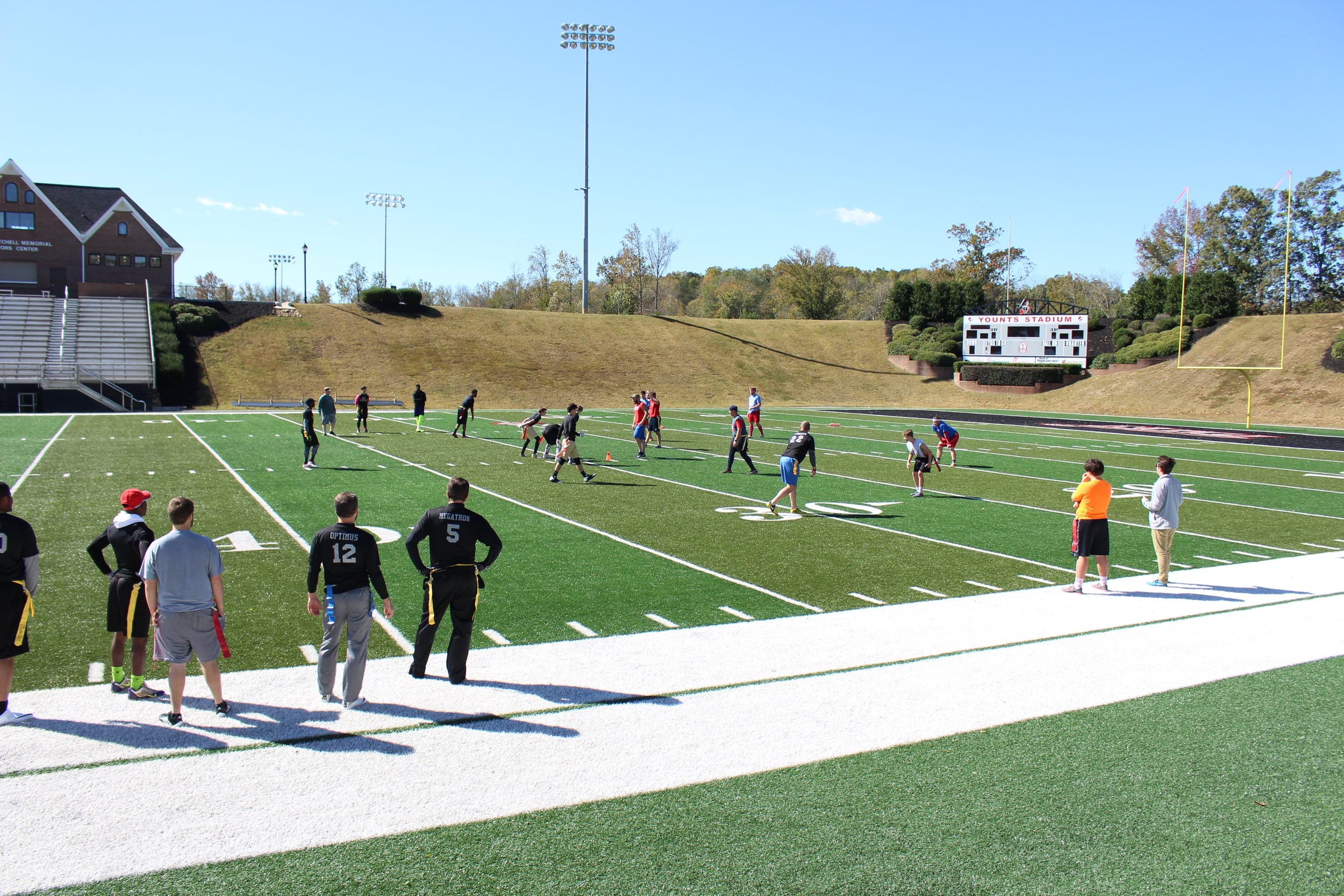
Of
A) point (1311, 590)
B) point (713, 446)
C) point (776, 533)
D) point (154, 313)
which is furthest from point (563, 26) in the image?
point (1311, 590)

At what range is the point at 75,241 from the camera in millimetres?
63250

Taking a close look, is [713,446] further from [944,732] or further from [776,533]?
[944,732]

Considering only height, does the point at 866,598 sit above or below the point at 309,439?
below

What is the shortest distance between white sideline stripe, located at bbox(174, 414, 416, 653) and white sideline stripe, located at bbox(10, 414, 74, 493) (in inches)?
118

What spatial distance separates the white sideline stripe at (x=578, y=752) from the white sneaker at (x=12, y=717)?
0.73 feet

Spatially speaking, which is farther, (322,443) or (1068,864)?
(322,443)

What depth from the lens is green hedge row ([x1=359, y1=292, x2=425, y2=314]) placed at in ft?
212

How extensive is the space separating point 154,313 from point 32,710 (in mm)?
55472

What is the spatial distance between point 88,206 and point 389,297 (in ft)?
70.8

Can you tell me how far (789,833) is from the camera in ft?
16.4

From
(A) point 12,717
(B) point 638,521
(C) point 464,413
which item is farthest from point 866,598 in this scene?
(C) point 464,413

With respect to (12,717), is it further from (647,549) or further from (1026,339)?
(1026,339)

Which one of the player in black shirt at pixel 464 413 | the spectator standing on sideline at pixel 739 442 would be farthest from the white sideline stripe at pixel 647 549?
the player in black shirt at pixel 464 413

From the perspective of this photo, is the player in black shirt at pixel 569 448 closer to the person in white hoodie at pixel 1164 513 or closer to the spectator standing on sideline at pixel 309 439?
A: the spectator standing on sideline at pixel 309 439
